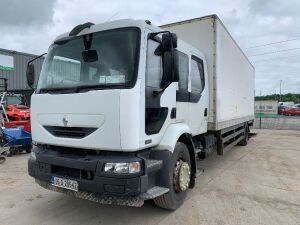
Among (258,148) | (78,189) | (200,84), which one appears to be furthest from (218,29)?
(258,148)

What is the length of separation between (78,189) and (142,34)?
2098mm

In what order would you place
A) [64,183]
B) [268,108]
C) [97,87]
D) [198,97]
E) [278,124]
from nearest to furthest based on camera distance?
[97,87] < [64,183] < [198,97] < [278,124] < [268,108]

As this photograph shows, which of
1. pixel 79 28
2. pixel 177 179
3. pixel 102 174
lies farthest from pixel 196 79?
pixel 102 174

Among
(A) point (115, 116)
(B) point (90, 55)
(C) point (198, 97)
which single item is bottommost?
(A) point (115, 116)

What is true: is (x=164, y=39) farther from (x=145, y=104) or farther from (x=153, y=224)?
(x=153, y=224)

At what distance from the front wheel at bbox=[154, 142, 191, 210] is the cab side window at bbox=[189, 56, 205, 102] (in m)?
0.97

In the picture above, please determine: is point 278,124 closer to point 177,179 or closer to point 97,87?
point 177,179

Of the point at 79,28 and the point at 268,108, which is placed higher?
the point at 79,28

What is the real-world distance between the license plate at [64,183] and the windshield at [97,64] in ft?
3.80

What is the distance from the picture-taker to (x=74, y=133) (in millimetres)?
4074

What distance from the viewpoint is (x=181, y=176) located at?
473 centimetres

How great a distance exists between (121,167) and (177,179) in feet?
4.08

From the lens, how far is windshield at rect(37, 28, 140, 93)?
3908 mm

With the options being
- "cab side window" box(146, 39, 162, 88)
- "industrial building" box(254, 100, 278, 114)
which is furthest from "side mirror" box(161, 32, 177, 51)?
"industrial building" box(254, 100, 278, 114)
